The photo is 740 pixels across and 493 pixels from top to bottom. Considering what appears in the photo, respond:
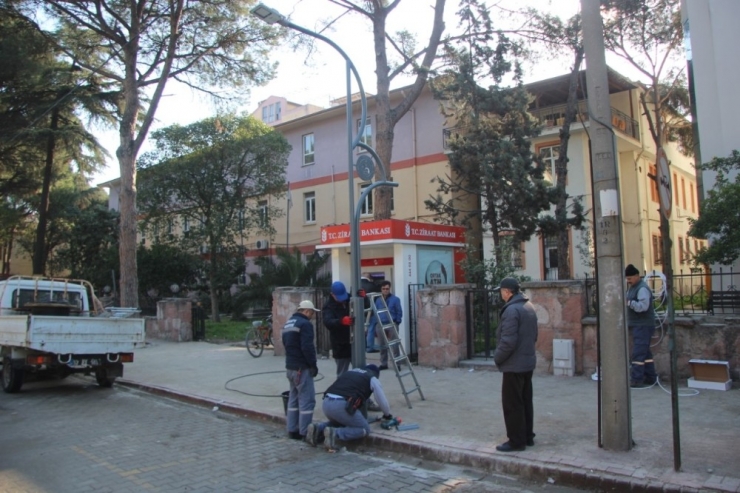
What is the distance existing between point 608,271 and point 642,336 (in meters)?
3.43

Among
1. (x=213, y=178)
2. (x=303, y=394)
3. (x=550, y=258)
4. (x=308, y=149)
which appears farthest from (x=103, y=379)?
(x=308, y=149)

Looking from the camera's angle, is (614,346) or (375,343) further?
(375,343)

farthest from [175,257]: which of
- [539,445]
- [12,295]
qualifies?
[539,445]

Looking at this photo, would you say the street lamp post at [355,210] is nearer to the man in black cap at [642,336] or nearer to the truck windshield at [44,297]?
the man in black cap at [642,336]

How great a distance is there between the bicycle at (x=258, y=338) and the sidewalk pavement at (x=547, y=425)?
3003 mm

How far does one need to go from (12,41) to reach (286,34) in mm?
10228

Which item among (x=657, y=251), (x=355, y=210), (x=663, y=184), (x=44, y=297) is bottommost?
(x=44, y=297)

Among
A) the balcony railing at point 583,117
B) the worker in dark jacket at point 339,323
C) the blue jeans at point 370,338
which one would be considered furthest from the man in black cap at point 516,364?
the balcony railing at point 583,117

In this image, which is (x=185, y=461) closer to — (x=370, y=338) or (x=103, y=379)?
(x=370, y=338)

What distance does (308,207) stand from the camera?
30.9m

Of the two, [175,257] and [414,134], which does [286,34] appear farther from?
[175,257]

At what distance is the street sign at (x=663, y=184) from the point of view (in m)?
5.03

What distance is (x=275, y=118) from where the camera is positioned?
49.2 meters

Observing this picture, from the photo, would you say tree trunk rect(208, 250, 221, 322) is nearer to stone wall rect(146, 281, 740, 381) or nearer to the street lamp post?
stone wall rect(146, 281, 740, 381)
